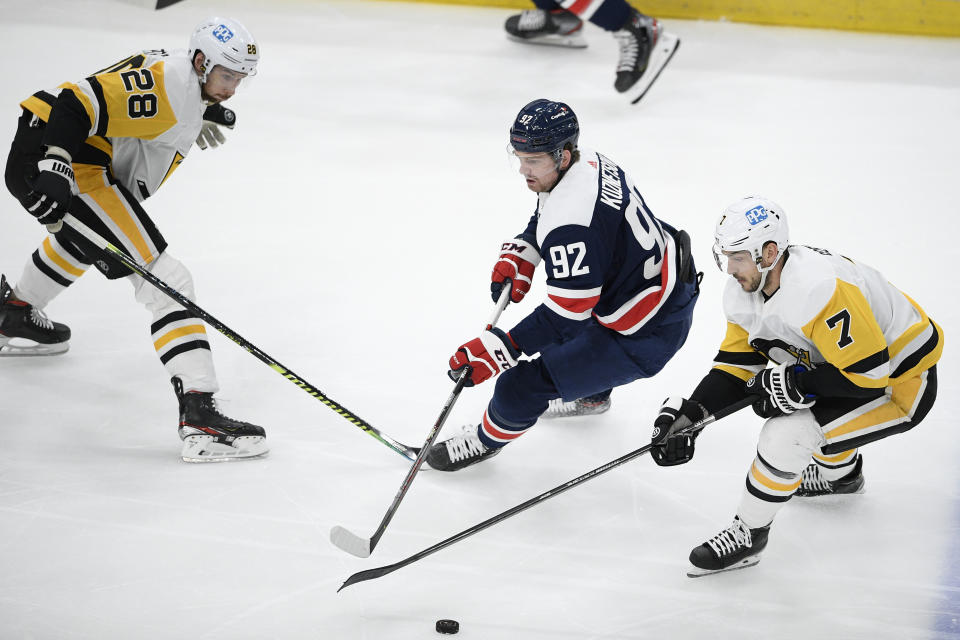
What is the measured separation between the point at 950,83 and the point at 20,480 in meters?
5.02

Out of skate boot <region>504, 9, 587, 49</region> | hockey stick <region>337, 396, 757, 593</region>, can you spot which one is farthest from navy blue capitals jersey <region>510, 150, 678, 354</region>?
skate boot <region>504, 9, 587, 49</region>

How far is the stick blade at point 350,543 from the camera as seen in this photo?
2.48 meters

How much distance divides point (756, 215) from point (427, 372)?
53.9 inches

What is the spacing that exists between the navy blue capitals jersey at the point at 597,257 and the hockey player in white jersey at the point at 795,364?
0.20 m

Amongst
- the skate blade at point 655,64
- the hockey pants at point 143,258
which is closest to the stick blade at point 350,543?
the hockey pants at point 143,258

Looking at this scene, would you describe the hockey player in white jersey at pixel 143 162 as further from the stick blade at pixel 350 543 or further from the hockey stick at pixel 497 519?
the hockey stick at pixel 497 519

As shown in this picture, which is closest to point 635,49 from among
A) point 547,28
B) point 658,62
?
point 658,62

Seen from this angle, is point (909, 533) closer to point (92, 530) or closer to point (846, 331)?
point (846, 331)

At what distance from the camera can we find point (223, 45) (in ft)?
9.29

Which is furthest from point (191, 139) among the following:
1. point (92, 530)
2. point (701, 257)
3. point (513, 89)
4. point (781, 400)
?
point (513, 89)

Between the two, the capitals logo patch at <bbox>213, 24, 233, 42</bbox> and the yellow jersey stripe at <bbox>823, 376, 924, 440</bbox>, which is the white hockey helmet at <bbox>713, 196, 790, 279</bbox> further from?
the capitals logo patch at <bbox>213, 24, 233, 42</bbox>

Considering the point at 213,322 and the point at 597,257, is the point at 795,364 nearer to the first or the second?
the point at 597,257

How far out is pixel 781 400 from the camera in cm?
242

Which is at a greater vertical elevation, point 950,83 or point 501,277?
point 950,83
